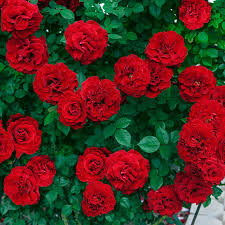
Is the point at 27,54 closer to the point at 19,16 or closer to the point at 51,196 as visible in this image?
the point at 19,16

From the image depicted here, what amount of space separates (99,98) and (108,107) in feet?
0.23

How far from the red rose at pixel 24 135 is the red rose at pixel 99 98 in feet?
1.33

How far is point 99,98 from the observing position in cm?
146

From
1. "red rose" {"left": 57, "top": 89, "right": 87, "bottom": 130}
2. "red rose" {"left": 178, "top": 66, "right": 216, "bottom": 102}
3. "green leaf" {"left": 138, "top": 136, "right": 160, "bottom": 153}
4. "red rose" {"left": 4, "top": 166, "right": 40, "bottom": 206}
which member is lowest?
"red rose" {"left": 4, "top": 166, "right": 40, "bottom": 206}

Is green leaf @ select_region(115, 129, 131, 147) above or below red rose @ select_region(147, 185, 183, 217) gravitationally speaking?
above

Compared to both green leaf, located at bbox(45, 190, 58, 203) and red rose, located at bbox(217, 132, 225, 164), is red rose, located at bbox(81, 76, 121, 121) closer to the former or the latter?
red rose, located at bbox(217, 132, 225, 164)

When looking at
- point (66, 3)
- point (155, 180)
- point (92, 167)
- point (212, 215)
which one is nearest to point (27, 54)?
point (66, 3)

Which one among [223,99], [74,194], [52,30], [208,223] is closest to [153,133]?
[223,99]

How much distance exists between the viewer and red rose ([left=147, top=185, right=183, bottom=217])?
1.84m

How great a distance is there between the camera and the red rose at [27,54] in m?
1.59

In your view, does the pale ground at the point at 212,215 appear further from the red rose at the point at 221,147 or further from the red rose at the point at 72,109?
the red rose at the point at 72,109

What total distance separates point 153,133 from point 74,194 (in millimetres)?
597

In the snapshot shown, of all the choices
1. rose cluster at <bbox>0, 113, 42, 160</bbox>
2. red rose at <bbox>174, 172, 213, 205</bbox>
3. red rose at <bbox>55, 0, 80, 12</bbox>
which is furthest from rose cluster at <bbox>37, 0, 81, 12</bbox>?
red rose at <bbox>174, 172, 213, 205</bbox>

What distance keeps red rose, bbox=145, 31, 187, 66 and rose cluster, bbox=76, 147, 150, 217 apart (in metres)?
0.46
